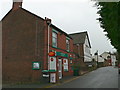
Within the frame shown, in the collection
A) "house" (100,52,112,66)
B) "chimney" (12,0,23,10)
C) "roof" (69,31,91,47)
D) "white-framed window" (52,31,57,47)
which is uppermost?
"chimney" (12,0,23,10)

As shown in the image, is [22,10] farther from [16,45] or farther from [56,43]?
[56,43]

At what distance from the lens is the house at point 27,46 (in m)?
19.1

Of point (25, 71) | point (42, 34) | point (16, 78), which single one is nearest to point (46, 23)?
point (42, 34)

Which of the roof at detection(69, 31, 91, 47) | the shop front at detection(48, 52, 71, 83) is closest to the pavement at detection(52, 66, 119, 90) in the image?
the shop front at detection(48, 52, 71, 83)

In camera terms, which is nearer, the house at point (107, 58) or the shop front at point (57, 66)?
the shop front at point (57, 66)

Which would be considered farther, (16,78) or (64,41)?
(64,41)

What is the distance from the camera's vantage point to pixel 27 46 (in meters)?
20.1

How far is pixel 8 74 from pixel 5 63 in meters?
1.37

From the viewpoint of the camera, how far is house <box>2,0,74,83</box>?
754 inches

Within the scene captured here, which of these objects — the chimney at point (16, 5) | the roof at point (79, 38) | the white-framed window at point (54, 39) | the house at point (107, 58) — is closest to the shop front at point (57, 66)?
the white-framed window at point (54, 39)

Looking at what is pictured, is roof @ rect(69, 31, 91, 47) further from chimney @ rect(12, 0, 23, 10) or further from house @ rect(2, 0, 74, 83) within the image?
chimney @ rect(12, 0, 23, 10)

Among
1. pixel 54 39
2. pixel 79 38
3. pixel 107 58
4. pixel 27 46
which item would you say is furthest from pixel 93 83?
pixel 107 58

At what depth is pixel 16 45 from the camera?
20.9 m

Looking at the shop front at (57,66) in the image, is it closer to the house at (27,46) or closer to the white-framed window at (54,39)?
the house at (27,46)
